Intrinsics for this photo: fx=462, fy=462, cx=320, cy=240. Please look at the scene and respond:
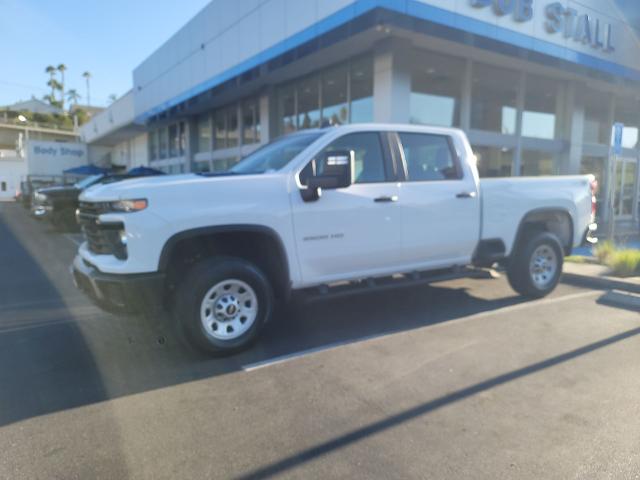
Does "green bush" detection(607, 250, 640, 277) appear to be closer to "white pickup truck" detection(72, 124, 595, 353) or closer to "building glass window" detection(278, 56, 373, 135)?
"white pickup truck" detection(72, 124, 595, 353)

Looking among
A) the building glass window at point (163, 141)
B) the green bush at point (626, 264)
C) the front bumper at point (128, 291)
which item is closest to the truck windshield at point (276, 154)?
the front bumper at point (128, 291)

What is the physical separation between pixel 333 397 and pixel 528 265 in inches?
147

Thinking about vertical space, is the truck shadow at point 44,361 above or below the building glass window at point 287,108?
below

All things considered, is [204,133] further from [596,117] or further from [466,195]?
[466,195]

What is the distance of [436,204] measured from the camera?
5.21 meters

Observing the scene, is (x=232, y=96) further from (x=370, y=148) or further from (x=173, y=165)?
(x=370, y=148)

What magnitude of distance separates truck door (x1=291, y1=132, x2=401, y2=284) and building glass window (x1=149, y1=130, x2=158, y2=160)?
25101mm

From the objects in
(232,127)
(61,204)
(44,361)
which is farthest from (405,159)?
(232,127)

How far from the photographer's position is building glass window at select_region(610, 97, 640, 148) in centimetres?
1672

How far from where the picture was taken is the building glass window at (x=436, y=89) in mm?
11195

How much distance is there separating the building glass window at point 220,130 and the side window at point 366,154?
14.7 m

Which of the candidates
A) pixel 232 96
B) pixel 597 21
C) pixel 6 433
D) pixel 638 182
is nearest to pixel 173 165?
pixel 232 96

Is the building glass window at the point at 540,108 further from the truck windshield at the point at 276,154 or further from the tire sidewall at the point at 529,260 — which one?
the truck windshield at the point at 276,154

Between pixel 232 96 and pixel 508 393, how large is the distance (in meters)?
15.1
